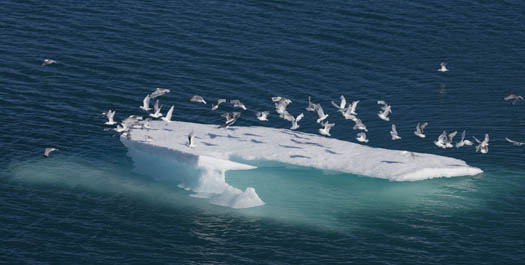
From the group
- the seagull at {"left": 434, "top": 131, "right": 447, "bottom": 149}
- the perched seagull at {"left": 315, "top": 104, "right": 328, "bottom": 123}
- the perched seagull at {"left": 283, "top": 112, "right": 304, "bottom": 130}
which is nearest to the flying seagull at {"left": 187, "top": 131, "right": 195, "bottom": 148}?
the perched seagull at {"left": 283, "top": 112, "right": 304, "bottom": 130}

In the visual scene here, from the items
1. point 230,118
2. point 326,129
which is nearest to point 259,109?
point 230,118

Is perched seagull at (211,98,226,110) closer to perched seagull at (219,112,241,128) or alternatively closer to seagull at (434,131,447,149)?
perched seagull at (219,112,241,128)

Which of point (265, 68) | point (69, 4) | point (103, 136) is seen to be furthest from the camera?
point (69, 4)

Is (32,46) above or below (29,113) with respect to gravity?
above

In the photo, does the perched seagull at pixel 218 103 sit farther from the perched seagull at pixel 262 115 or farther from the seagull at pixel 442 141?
the seagull at pixel 442 141

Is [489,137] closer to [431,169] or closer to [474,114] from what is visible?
[474,114]

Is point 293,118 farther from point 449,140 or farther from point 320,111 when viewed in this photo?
point 449,140

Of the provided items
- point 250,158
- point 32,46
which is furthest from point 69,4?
point 250,158
